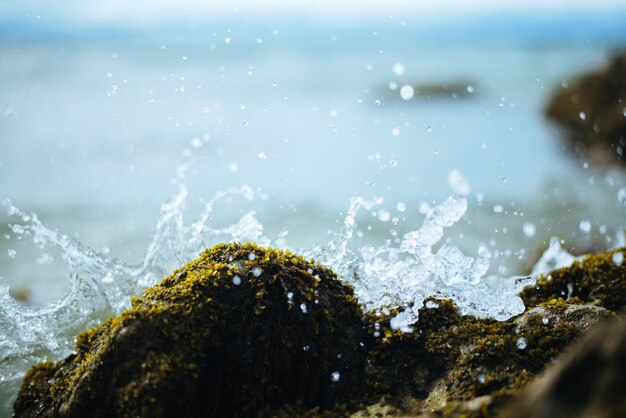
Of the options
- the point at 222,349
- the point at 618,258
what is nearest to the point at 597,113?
the point at 618,258

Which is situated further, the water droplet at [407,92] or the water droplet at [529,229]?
the water droplet at [407,92]

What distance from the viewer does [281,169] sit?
11914 mm

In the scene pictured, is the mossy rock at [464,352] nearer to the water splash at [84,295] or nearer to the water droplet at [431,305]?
the water droplet at [431,305]

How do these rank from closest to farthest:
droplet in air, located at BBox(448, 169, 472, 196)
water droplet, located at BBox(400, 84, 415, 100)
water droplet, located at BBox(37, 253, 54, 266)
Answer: water droplet, located at BBox(37, 253, 54, 266) → droplet in air, located at BBox(448, 169, 472, 196) → water droplet, located at BBox(400, 84, 415, 100)

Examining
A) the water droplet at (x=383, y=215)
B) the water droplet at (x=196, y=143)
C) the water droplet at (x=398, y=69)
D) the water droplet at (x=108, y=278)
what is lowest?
the water droplet at (x=108, y=278)

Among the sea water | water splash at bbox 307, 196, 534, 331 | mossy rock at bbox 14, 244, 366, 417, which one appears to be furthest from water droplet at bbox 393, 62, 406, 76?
mossy rock at bbox 14, 244, 366, 417

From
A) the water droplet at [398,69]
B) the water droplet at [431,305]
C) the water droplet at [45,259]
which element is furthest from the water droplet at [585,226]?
the water droplet at [398,69]

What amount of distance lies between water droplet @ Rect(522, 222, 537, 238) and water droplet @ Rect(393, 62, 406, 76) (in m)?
12.6

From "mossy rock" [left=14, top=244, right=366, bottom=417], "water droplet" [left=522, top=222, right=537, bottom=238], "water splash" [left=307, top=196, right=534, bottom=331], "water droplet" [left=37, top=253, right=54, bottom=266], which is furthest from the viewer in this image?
"water droplet" [left=522, top=222, right=537, bottom=238]

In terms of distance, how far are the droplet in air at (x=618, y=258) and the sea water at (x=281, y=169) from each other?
531 mm

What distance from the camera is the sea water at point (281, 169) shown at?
390cm

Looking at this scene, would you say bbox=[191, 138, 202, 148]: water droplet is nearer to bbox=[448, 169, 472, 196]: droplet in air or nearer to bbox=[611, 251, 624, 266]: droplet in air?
bbox=[448, 169, 472, 196]: droplet in air

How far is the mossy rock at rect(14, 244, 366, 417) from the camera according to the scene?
248 centimetres

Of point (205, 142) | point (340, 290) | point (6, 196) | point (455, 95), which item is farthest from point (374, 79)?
point (340, 290)
